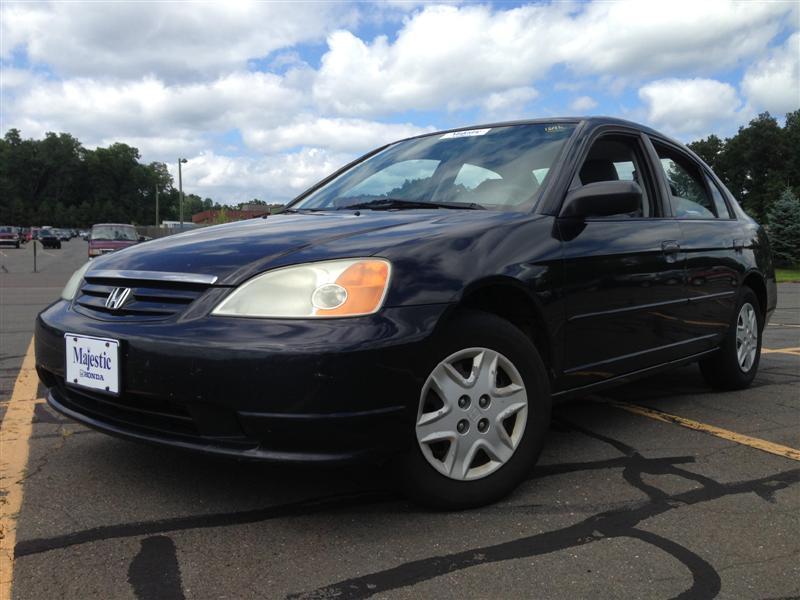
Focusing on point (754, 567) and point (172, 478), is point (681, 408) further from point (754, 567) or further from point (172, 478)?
point (172, 478)

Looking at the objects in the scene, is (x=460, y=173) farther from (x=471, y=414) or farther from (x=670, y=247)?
(x=471, y=414)

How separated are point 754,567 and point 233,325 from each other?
175 centimetres

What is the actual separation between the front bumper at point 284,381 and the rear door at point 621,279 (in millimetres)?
903

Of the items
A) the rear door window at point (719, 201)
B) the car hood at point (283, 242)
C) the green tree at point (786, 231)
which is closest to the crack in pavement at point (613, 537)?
the car hood at point (283, 242)

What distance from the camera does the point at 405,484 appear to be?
2.40m

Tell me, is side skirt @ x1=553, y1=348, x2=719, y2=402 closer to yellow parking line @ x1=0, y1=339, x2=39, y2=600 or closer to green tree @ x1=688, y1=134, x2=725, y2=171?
yellow parking line @ x1=0, y1=339, x2=39, y2=600

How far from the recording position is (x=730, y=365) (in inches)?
175

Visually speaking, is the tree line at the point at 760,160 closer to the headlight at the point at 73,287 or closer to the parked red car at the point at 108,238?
the parked red car at the point at 108,238

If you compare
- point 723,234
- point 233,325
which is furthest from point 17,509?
point 723,234

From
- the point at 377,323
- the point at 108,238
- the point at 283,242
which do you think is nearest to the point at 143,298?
the point at 283,242

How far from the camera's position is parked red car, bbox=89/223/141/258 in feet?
67.7

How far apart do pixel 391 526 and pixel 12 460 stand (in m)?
1.74

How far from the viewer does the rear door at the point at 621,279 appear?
3.01 meters

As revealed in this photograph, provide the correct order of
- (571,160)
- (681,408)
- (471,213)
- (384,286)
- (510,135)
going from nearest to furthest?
1. (384,286)
2. (471,213)
3. (571,160)
4. (510,135)
5. (681,408)
